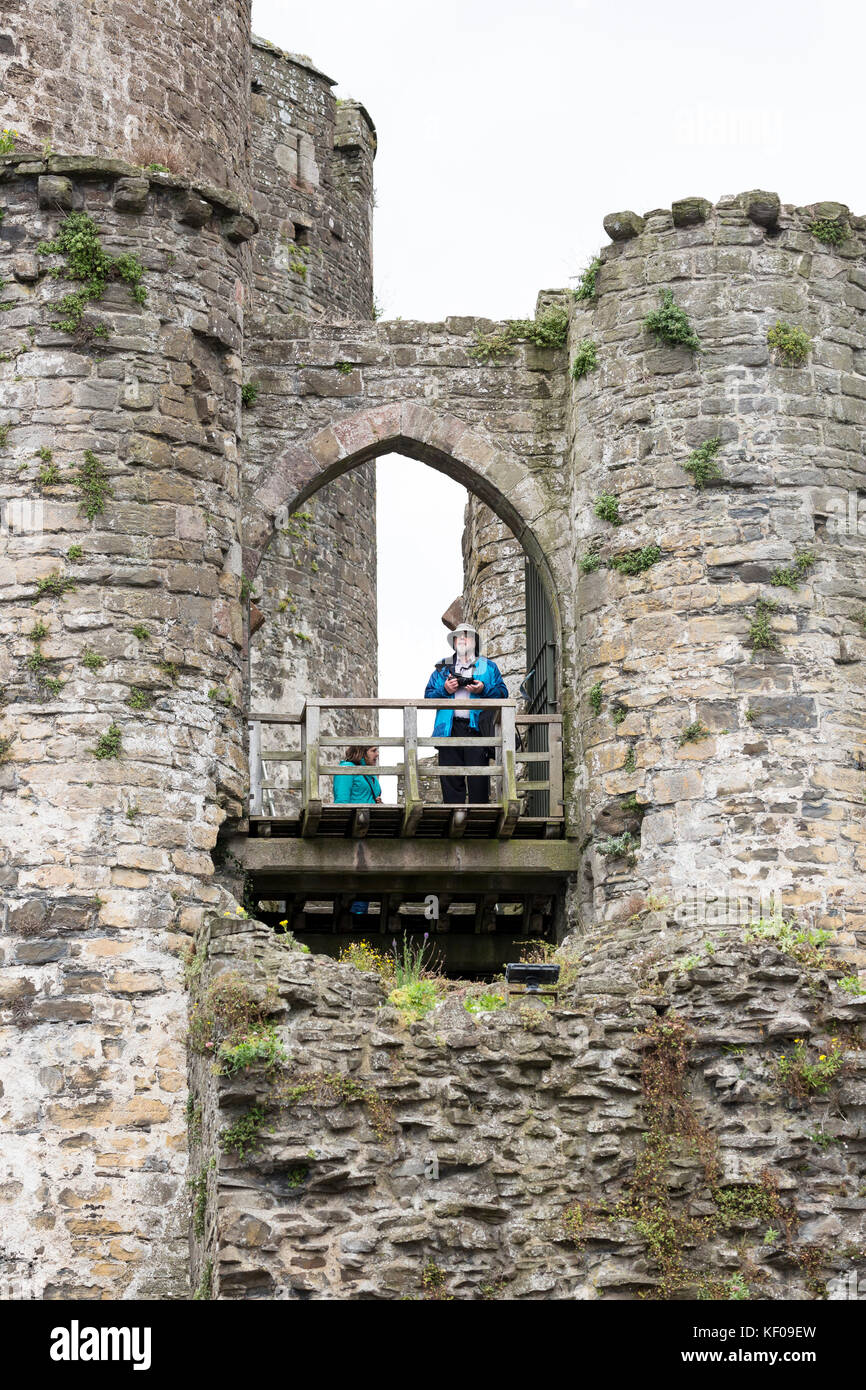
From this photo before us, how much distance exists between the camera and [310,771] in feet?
54.9

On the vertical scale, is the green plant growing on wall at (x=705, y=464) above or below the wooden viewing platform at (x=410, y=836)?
above

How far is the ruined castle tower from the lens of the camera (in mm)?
14578

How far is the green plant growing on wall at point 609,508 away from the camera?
54.7ft

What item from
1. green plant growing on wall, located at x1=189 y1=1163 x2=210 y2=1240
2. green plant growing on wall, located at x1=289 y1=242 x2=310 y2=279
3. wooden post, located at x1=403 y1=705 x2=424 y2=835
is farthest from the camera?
green plant growing on wall, located at x1=289 y1=242 x2=310 y2=279

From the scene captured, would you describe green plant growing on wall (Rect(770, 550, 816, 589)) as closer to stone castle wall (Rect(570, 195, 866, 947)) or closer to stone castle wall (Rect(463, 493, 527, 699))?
stone castle wall (Rect(570, 195, 866, 947))

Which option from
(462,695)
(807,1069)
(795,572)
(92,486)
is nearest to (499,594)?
(462,695)

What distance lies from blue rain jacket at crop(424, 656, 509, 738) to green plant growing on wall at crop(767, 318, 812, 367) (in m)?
3.01

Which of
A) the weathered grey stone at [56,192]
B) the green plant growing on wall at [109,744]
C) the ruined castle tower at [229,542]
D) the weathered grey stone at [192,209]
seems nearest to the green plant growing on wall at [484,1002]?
the ruined castle tower at [229,542]

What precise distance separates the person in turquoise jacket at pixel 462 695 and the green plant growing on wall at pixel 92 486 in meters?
2.99

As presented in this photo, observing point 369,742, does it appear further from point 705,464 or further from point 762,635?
point 705,464

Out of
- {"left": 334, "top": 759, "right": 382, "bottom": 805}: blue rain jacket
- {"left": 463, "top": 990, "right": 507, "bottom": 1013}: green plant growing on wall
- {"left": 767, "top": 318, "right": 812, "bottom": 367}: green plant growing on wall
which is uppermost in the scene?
{"left": 767, "top": 318, "right": 812, "bottom": 367}: green plant growing on wall

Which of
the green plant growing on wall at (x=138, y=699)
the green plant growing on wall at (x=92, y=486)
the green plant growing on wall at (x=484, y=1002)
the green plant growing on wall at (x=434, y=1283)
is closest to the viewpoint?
the green plant growing on wall at (x=434, y=1283)

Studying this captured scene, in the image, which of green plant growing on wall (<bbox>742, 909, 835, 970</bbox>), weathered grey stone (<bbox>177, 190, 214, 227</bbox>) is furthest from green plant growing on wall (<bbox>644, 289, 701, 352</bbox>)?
green plant growing on wall (<bbox>742, 909, 835, 970</bbox>)

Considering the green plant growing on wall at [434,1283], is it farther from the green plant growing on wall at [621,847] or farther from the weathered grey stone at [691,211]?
the weathered grey stone at [691,211]
